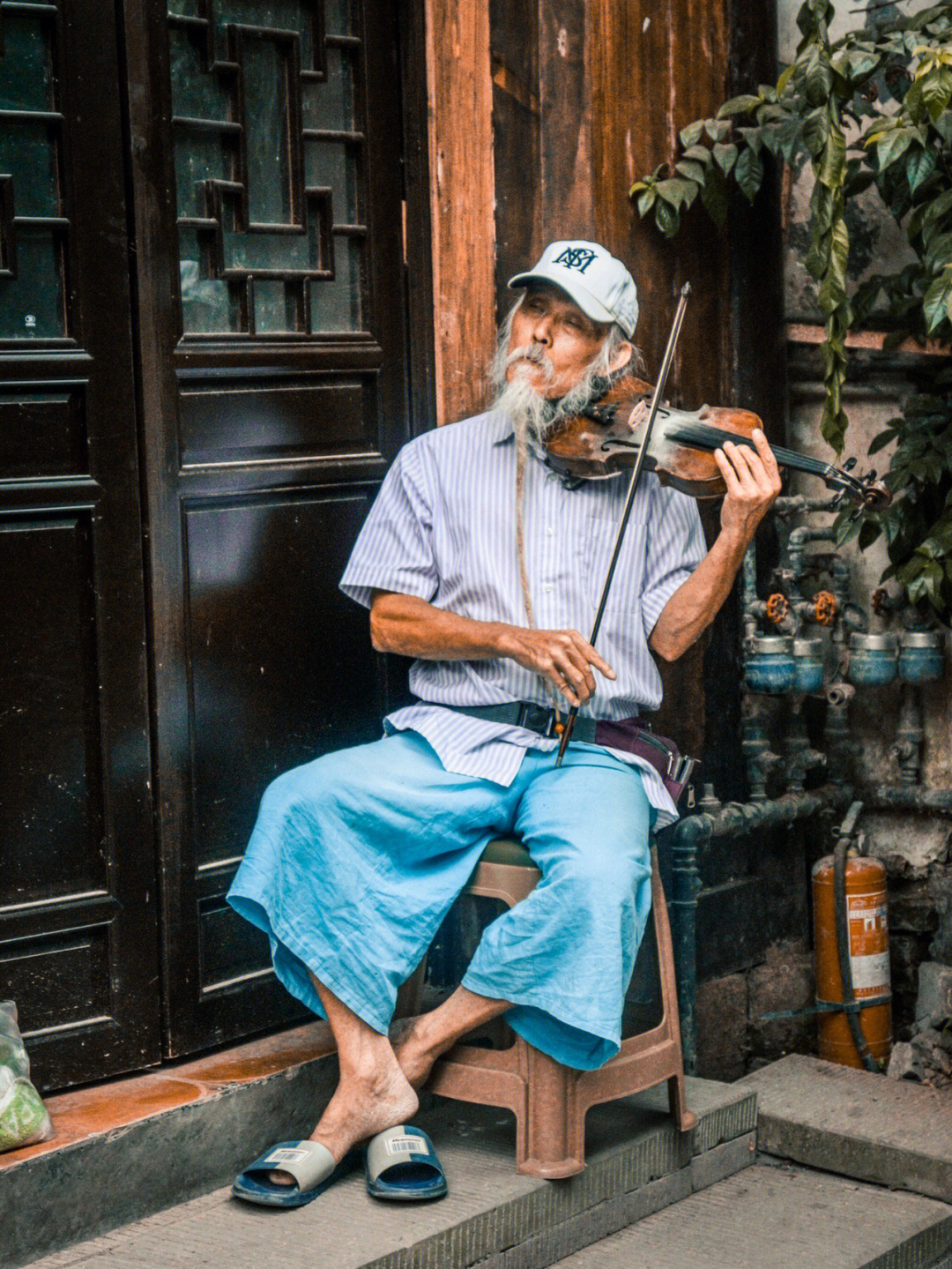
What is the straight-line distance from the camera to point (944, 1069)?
4164 millimetres

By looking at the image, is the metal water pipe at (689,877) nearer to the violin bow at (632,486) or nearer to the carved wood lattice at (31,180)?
the violin bow at (632,486)

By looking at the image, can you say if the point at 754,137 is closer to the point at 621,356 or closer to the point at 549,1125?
the point at 621,356

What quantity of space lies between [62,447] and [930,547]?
2.17m

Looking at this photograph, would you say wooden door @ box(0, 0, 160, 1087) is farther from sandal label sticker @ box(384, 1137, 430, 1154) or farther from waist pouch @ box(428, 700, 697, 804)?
waist pouch @ box(428, 700, 697, 804)

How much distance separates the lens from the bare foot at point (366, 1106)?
2.93m

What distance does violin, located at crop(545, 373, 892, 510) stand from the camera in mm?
3223

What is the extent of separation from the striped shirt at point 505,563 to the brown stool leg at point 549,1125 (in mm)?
638

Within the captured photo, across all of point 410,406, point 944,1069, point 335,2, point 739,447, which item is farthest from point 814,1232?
point 335,2

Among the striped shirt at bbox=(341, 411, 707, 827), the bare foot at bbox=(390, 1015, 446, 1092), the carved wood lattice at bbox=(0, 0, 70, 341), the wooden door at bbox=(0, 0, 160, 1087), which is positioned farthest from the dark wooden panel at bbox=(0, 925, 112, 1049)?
the carved wood lattice at bbox=(0, 0, 70, 341)

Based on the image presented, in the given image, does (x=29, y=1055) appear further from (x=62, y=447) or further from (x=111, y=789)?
(x=62, y=447)

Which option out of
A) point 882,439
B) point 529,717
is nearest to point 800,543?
point 882,439

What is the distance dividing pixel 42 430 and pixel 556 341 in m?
1.10

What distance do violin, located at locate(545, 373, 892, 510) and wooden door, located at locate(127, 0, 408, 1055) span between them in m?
0.54

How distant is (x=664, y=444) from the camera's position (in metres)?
3.24
